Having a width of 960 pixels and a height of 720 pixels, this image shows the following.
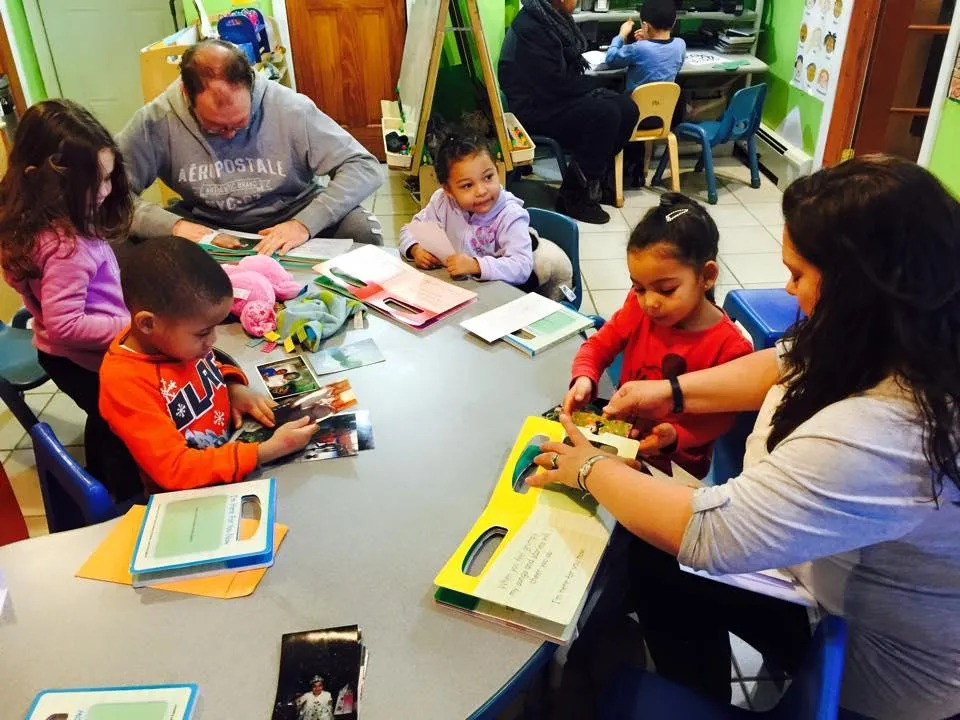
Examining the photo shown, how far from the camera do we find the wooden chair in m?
4.36

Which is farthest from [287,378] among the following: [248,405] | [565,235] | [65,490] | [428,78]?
[428,78]

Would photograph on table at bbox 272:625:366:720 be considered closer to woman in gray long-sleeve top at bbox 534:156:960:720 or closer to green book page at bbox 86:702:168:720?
green book page at bbox 86:702:168:720

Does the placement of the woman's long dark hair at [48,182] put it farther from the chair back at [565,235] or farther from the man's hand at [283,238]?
the chair back at [565,235]

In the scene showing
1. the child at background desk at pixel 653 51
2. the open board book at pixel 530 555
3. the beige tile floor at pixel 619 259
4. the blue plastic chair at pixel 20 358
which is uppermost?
the child at background desk at pixel 653 51

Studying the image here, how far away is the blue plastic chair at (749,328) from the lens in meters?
1.70

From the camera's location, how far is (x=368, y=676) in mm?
986

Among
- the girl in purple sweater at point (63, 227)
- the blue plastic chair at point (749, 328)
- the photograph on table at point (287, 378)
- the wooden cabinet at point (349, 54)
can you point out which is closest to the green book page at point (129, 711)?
the photograph on table at point (287, 378)

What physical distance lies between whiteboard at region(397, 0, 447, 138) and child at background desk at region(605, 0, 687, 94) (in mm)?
1275

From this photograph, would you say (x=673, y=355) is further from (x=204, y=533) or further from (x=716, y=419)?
(x=204, y=533)

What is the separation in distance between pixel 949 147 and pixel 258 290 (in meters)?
3.35

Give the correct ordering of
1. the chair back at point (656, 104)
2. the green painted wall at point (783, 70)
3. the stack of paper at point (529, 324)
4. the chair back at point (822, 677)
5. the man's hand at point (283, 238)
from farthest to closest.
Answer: the green painted wall at point (783, 70)
the chair back at point (656, 104)
the man's hand at point (283, 238)
the stack of paper at point (529, 324)
the chair back at point (822, 677)

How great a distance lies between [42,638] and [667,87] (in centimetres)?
426

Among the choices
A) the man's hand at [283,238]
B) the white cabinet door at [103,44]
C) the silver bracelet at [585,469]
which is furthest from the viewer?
the white cabinet door at [103,44]

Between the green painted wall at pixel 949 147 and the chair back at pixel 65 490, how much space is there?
143 inches
